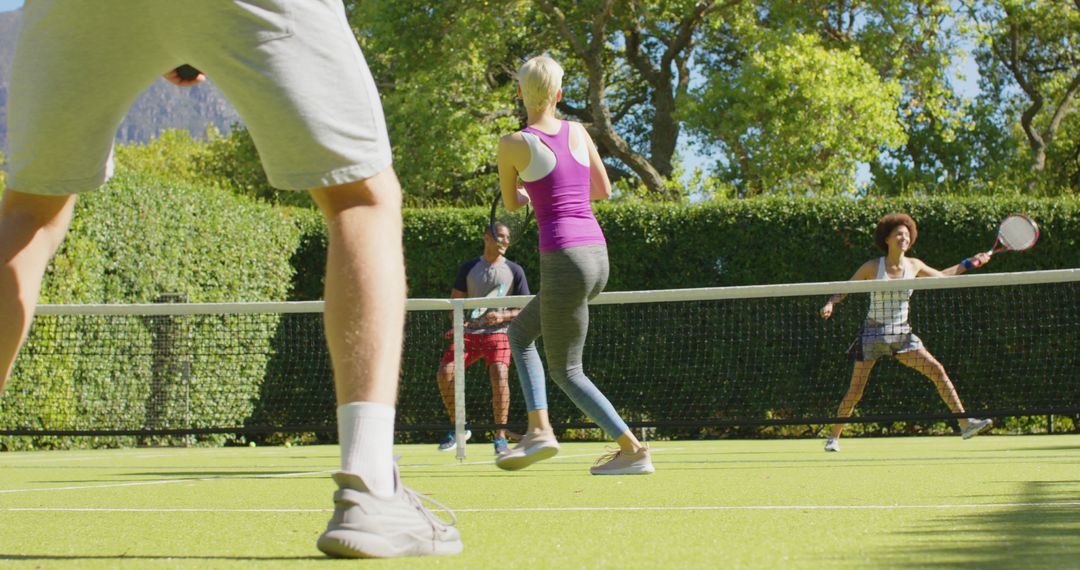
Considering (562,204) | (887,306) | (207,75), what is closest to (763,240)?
(887,306)

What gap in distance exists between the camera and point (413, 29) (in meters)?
24.4

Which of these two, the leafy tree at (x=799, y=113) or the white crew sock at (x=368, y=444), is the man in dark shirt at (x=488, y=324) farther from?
the leafy tree at (x=799, y=113)

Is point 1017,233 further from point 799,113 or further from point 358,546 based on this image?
point 799,113

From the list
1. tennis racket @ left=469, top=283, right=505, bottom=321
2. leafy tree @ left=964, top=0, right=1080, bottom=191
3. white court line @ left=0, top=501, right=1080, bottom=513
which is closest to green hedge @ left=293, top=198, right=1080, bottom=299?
tennis racket @ left=469, top=283, right=505, bottom=321

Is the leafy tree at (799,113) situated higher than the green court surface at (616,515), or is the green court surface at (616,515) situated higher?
the leafy tree at (799,113)

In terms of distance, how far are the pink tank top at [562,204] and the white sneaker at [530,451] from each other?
847 mm

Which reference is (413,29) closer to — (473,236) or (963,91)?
(473,236)

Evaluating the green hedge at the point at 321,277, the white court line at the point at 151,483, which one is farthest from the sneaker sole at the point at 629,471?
the green hedge at the point at 321,277

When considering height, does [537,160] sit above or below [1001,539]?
above

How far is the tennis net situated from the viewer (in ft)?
39.7

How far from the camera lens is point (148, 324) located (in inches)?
492

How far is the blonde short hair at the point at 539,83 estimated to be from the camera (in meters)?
5.64

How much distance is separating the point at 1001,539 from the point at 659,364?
10256mm

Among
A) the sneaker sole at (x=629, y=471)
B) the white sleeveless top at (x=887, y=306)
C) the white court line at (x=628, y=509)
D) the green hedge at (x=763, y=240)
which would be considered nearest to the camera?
the white court line at (x=628, y=509)
